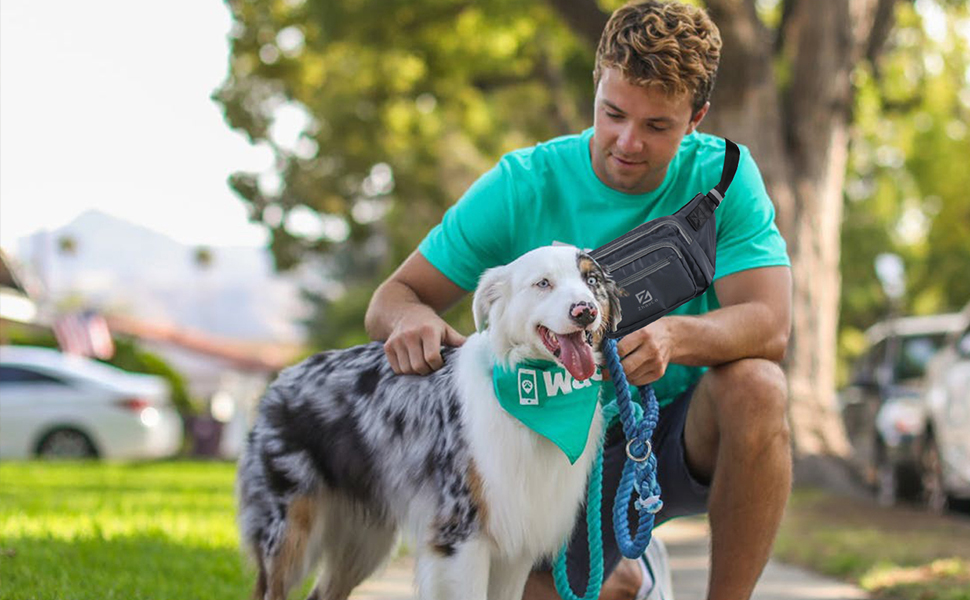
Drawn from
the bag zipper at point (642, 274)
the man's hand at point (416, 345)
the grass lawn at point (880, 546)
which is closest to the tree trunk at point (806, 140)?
the grass lawn at point (880, 546)

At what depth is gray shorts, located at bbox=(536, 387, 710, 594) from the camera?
15.3ft

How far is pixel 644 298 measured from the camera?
416cm

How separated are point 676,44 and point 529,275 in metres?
1.03

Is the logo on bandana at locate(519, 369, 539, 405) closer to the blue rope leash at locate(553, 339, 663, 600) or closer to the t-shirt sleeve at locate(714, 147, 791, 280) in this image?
the blue rope leash at locate(553, 339, 663, 600)

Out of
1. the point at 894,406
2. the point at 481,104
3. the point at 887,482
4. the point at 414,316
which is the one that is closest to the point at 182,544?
the point at 414,316

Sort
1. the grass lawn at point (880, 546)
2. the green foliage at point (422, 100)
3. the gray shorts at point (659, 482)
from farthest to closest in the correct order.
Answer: the green foliage at point (422, 100)
the grass lawn at point (880, 546)
the gray shorts at point (659, 482)

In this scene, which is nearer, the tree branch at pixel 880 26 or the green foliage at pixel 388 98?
the tree branch at pixel 880 26

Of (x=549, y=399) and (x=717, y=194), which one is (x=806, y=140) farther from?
(x=549, y=399)

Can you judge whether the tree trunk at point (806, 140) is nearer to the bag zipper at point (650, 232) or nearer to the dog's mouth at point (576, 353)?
the bag zipper at point (650, 232)

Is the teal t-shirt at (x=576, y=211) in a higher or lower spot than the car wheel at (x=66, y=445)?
higher

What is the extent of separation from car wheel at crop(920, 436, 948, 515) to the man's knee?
7.32 meters

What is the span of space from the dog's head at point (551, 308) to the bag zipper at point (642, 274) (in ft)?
0.25

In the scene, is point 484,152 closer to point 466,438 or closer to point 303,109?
point 303,109

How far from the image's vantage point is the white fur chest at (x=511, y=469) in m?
4.00
